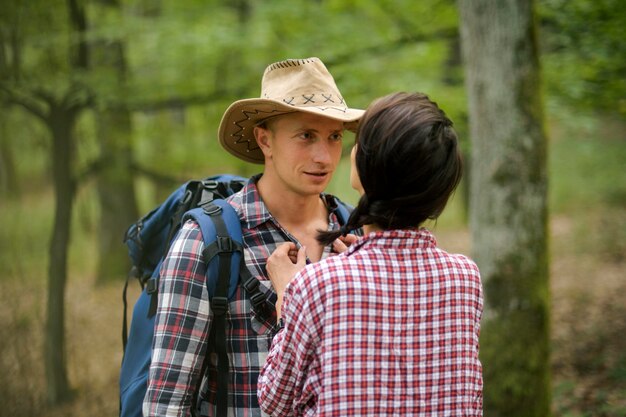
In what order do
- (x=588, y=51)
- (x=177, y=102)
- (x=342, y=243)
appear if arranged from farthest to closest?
(x=177, y=102) → (x=588, y=51) → (x=342, y=243)

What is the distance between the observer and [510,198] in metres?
4.70

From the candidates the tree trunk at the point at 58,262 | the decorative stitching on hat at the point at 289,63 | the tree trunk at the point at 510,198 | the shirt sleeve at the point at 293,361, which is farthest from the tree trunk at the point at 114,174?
the shirt sleeve at the point at 293,361

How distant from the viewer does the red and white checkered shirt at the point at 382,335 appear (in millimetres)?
1645

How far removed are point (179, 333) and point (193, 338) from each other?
5cm

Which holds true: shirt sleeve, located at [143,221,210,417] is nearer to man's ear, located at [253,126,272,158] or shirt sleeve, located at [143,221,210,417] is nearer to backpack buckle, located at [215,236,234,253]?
backpack buckle, located at [215,236,234,253]

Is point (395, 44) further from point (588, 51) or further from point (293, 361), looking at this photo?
point (293, 361)

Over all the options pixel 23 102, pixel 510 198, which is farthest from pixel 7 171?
pixel 510 198

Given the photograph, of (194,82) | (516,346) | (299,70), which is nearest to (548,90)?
(516,346)

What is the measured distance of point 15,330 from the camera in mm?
7711

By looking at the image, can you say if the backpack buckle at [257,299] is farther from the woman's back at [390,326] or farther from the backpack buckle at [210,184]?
the backpack buckle at [210,184]

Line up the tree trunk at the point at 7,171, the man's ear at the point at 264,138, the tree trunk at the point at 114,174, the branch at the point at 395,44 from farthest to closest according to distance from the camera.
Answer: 1. the tree trunk at the point at 114,174
2. the tree trunk at the point at 7,171
3. the branch at the point at 395,44
4. the man's ear at the point at 264,138

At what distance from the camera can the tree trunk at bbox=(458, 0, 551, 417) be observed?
15.2 feet

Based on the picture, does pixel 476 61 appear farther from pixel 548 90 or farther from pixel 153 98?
pixel 153 98

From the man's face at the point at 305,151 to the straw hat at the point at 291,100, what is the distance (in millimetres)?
59
